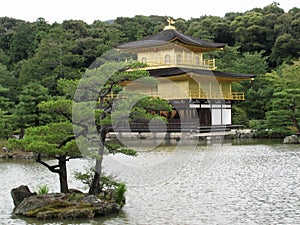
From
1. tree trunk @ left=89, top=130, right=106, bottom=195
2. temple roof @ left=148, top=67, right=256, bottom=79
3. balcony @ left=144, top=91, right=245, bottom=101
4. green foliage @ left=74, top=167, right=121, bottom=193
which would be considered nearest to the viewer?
tree trunk @ left=89, top=130, right=106, bottom=195

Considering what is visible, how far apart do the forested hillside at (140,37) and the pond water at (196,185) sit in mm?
5677

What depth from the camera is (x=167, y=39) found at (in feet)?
99.1

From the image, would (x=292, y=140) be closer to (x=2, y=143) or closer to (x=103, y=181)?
(x=2, y=143)

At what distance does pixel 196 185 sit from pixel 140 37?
A: 34548 mm

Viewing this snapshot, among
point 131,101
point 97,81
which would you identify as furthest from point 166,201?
point 97,81

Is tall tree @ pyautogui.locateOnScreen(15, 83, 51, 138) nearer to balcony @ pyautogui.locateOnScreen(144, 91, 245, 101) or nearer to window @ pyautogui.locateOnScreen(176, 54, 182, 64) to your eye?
balcony @ pyautogui.locateOnScreen(144, 91, 245, 101)

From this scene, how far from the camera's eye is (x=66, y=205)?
9172 millimetres

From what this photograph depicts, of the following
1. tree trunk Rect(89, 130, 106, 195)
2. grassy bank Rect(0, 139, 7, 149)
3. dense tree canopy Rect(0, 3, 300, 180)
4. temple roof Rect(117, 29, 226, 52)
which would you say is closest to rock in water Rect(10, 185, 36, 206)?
tree trunk Rect(89, 130, 106, 195)

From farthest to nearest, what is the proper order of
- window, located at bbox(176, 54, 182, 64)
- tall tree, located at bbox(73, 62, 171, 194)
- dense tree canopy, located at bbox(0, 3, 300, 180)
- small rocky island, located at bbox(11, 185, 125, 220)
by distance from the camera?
window, located at bbox(176, 54, 182, 64)
dense tree canopy, located at bbox(0, 3, 300, 180)
tall tree, located at bbox(73, 62, 171, 194)
small rocky island, located at bbox(11, 185, 125, 220)

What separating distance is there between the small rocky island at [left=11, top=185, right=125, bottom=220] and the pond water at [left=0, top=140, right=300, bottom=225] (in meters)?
0.18

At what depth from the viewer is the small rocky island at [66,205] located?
8.91 metres

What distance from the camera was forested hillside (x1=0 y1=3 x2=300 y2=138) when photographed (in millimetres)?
24812

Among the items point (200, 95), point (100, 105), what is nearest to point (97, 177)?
point (100, 105)

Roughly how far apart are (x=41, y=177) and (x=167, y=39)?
1797 centimetres
